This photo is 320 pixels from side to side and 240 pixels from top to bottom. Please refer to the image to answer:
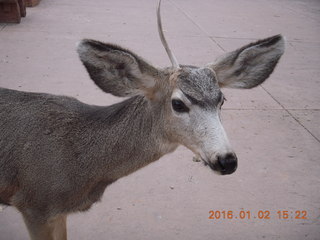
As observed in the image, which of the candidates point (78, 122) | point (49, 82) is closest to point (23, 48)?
point (49, 82)

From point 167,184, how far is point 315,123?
239 centimetres

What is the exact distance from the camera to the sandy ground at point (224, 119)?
3557mm

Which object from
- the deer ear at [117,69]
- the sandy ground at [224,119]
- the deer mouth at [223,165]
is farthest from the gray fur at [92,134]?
the sandy ground at [224,119]

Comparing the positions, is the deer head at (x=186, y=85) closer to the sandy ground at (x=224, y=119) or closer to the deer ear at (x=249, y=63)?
the deer ear at (x=249, y=63)

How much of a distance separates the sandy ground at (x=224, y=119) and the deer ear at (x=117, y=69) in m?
1.32

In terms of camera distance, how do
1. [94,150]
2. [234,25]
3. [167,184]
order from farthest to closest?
1. [234,25]
2. [167,184]
3. [94,150]

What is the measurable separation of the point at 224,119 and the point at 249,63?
229cm

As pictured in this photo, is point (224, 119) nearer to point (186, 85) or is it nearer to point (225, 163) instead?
point (186, 85)

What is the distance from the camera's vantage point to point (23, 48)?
22.2 feet

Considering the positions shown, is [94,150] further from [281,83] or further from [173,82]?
[281,83]

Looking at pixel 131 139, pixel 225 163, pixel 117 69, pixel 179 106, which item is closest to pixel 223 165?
pixel 225 163
